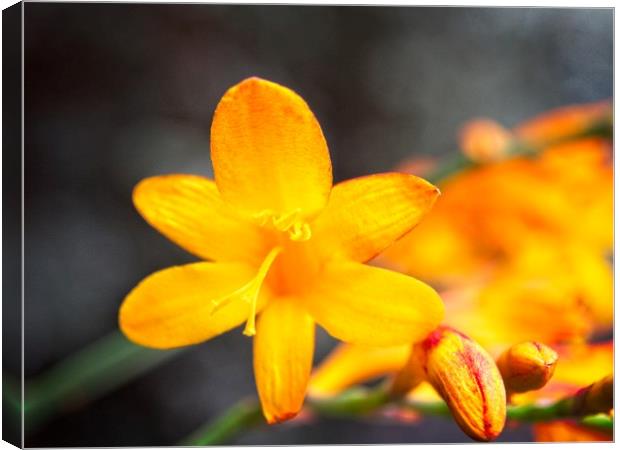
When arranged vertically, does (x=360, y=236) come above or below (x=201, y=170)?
Result: above

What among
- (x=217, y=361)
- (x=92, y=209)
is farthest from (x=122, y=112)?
(x=217, y=361)

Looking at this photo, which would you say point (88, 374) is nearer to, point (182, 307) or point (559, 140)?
point (182, 307)

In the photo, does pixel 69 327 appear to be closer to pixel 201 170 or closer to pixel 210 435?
pixel 201 170

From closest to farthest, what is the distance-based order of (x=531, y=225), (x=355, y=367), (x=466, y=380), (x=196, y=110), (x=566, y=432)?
(x=466, y=380) → (x=566, y=432) → (x=355, y=367) → (x=531, y=225) → (x=196, y=110)

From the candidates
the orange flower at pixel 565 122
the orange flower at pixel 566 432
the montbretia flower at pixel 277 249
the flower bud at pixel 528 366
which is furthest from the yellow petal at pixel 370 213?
the orange flower at pixel 565 122

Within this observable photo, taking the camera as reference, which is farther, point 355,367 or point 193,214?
point 355,367

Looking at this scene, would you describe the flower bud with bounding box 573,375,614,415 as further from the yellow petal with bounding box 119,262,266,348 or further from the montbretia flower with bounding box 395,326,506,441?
the yellow petal with bounding box 119,262,266,348

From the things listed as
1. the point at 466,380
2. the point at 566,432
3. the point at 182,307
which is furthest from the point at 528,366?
the point at 182,307

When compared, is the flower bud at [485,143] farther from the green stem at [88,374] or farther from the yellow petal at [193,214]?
the yellow petal at [193,214]
